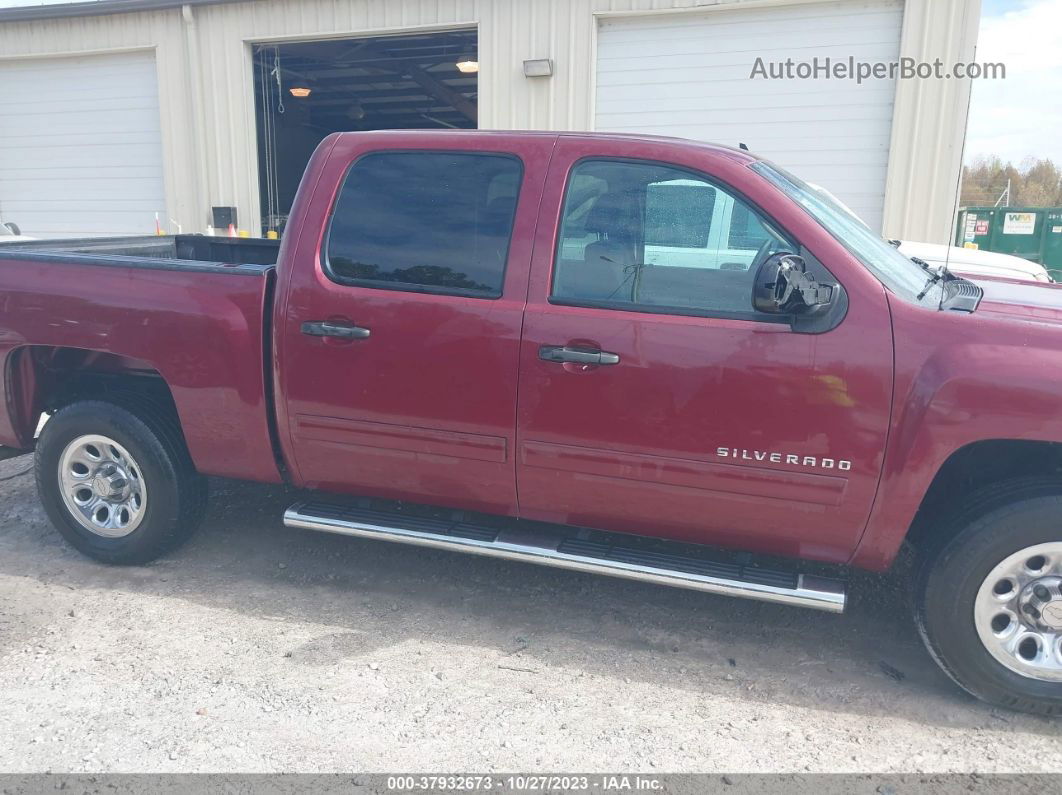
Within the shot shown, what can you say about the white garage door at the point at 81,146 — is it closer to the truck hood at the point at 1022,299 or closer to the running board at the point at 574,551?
the running board at the point at 574,551

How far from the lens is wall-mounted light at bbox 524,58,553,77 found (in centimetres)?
978

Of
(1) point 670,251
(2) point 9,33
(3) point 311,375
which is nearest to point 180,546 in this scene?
(3) point 311,375

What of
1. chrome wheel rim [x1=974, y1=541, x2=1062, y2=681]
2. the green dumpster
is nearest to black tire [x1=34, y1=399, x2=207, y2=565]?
chrome wheel rim [x1=974, y1=541, x2=1062, y2=681]

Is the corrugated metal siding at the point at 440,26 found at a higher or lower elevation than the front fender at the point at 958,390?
higher

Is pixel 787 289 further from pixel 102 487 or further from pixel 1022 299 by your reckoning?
pixel 102 487

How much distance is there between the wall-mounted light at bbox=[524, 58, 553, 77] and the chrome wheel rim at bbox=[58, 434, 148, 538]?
7.27 m

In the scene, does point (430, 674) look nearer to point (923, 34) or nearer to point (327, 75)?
point (923, 34)

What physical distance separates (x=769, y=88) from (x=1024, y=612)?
25.0 ft

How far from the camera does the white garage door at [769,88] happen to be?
8961 millimetres

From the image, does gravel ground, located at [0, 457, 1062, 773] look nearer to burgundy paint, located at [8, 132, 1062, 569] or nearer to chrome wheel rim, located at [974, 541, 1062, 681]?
chrome wheel rim, located at [974, 541, 1062, 681]

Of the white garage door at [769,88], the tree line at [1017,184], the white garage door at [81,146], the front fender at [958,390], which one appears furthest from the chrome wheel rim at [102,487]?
the tree line at [1017,184]

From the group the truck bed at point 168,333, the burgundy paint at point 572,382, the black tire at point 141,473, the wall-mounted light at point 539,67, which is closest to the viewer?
the burgundy paint at point 572,382

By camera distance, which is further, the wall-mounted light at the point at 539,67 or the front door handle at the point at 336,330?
the wall-mounted light at the point at 539,67

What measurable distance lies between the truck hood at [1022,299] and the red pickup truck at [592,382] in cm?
3
